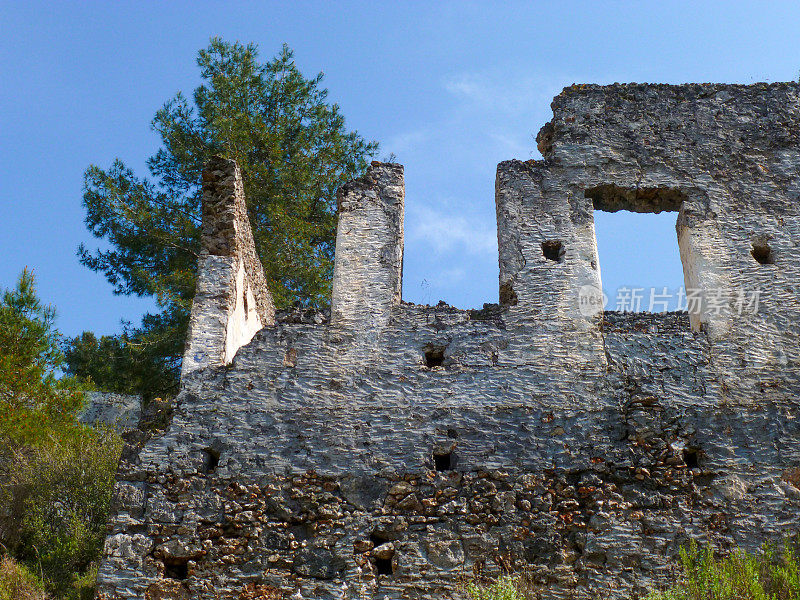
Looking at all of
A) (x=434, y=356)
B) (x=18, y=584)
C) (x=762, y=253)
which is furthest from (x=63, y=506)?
(x=762, y=253)

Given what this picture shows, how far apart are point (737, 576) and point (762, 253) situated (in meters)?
3.08

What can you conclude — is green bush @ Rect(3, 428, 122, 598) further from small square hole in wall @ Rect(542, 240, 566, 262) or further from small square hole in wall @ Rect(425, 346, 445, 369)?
small square hole in wall @ Rect(542, 240, 566, 262)

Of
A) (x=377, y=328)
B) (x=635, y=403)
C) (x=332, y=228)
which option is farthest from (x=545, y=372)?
(x=332, y=228)

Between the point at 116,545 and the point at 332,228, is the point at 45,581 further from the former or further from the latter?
the point at 332,228

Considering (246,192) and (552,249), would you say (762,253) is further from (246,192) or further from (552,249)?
(246,192)

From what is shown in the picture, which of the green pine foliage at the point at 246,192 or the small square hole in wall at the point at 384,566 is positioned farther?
the green pine foliage at the point at 246,192

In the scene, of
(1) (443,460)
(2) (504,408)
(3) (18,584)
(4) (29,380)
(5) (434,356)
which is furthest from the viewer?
(4) (29,380)

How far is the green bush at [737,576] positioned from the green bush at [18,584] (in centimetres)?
540

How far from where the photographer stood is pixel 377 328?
6883 millimetres

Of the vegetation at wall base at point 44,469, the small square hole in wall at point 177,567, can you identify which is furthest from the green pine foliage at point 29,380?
the small square hole in wall at point 177,567

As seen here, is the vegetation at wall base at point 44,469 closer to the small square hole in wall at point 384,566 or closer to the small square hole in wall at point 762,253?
the small square hole in wall at point 384,566

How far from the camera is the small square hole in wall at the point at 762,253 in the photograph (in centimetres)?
730

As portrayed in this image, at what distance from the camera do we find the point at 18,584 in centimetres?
740

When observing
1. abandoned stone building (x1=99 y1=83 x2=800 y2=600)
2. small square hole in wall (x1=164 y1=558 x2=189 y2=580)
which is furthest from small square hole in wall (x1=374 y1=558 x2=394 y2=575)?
small square hole in wall (x1=164 y1=558 x2=189 y2=580)
